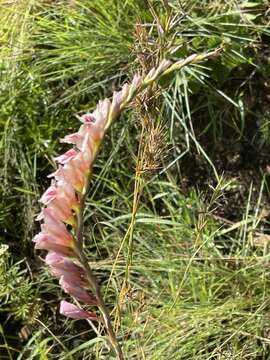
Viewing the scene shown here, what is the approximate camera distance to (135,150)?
207 cm

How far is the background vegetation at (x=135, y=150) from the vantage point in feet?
6.19

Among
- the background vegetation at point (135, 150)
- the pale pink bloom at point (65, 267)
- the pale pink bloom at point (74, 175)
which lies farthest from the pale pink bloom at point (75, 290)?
the background vegetation at point (135, 150)

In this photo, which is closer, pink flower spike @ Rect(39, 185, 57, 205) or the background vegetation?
pink flower spike @ Rect(39, 185, 57, 205)

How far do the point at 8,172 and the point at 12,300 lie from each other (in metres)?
0.40

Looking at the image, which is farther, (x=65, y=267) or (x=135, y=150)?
(x=135, y=150)

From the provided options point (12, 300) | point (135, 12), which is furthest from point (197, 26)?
point (12, 300)

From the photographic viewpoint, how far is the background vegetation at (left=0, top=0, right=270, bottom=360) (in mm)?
1886

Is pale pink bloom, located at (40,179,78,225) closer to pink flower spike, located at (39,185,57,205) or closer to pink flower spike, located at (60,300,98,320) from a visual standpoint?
pink flower spike, located at (39,185,57,205)

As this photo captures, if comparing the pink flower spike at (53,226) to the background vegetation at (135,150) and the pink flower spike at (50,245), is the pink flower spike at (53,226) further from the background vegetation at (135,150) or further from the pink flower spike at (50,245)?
the background vegetation at (135,150)

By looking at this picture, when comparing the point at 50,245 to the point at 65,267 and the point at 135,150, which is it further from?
the point at 135,150

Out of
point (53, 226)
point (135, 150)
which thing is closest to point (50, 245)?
point (53, 226)

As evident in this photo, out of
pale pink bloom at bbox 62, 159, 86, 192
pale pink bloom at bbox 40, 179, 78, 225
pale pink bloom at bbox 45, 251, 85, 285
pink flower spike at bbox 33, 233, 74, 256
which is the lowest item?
pale pink bloom at bbox 45, 251, 85, 285

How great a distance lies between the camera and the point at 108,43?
6.81 ft

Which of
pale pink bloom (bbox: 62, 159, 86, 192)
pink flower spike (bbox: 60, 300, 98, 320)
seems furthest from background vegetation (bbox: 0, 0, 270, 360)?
pale pink bloom (bbox: 62, 159, 86, 192)
